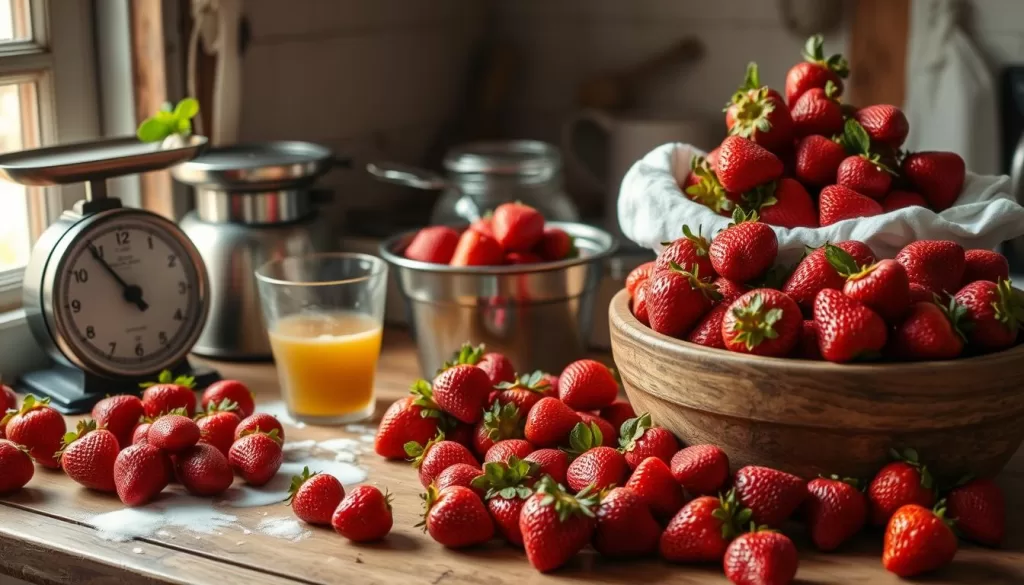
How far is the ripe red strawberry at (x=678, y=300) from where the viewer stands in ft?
3.70

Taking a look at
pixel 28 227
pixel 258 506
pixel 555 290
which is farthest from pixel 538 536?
pixel 28 227

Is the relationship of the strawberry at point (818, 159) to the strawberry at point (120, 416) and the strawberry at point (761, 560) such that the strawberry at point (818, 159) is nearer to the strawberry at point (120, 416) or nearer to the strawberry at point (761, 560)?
the strawberry at point (761, 560)

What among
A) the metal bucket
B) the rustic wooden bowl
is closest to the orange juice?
the metal bucket

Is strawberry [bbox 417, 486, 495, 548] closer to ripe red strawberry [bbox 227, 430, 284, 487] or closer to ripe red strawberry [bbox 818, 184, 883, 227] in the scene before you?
ripe red strawberry [bbox 227, 430, 284, 487]

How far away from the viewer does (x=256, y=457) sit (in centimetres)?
122

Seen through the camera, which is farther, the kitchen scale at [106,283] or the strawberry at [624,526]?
the kitchen scale at [106,283]

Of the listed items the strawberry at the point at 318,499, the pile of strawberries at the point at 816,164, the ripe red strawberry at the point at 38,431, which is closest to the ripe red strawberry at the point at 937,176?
the pile of strawberries at the point at 816,164

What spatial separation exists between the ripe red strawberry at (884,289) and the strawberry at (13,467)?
2.63ft

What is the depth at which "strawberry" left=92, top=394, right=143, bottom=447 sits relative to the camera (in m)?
1.30

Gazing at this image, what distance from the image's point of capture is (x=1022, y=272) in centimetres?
200

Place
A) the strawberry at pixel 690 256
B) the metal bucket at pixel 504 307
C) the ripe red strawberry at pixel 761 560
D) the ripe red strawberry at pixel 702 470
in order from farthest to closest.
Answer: the metal bucket at pixel 504 307 < the strawberry at pixel 690 256 < the ripe red strawberry at pixel 702 470 < the ripe red strawberry at pixel 761 560

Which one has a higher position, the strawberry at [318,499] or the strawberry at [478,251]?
the strawberry at [478,251]

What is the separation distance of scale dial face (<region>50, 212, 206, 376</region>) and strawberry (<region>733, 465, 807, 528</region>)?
791 mm

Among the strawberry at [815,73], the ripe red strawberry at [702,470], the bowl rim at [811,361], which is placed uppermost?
the strawberry at [815,73]
